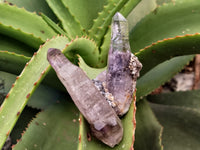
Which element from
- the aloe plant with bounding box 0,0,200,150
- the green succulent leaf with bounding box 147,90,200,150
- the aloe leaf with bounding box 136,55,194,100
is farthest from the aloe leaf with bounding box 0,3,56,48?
the green succulent leaf with bounding box 147,90,200,150

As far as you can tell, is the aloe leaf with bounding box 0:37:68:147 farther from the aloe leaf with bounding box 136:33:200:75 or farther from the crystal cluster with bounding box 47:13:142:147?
→ the aloe leaf with bounding box 136:33:200:75

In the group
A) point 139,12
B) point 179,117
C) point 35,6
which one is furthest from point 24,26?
point 179,117

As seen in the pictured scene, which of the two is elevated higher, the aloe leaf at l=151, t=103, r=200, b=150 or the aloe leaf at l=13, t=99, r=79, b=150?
the aloe leaf at l=13, t=99, r=79, b=150

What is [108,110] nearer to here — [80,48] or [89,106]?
[89,106]

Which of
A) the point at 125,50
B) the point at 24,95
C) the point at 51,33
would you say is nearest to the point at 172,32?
the point at 125,50

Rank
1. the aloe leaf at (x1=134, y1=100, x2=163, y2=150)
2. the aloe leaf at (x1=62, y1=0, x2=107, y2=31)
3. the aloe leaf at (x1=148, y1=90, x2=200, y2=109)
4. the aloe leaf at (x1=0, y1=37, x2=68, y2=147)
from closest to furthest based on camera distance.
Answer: the aloe leaf at (x1=0, y1=37, x2=68, y2=147), the aloe leaf at (x1=134, y1=100, x2=163, y2=150), the aloe leaf at (x1=62, y1=0, x2=107, y2=31), the aloe leaf at (x1=148, y1=90, x2=200, y2=109)

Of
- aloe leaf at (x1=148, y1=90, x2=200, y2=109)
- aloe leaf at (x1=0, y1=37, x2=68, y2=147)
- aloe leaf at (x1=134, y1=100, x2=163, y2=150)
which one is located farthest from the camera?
aloe leaf at (x1=148, y1=90, x2=200, y2=109)

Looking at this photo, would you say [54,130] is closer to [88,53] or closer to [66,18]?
[88,53]
